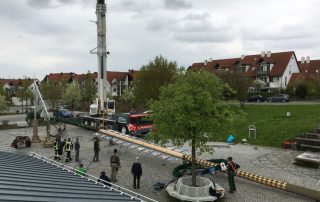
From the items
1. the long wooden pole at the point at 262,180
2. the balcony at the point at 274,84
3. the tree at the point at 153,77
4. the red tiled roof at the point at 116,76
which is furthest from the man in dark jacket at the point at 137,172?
the red tiled roof at the point at 116,76

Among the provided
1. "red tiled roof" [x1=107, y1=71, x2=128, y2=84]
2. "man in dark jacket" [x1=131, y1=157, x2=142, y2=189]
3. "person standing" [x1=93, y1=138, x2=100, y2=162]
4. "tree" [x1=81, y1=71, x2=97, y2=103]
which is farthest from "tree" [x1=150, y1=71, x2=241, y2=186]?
"red tiled roof" [x1=107, y1=71, x2=128, y2=84]

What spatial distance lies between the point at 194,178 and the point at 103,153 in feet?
37.9

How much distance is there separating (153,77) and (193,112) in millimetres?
33216

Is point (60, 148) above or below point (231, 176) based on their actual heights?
above

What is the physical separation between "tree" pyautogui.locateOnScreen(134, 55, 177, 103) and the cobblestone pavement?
19535mm

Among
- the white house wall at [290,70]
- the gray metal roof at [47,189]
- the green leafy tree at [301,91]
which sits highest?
the white house wall at [290,70]

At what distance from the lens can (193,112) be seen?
15.4 meters

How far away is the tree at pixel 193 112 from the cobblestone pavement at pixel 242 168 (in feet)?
9.24

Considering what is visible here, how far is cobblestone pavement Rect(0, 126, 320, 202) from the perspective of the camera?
15992 mm

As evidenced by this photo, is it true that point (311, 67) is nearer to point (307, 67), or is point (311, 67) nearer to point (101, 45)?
point (307, 67)

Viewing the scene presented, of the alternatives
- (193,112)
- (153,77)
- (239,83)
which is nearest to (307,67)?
(239,83)

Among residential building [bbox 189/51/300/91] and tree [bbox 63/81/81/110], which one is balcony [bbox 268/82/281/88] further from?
tree [bbox 63/81/81/110]

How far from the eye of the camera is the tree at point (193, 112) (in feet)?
50.6

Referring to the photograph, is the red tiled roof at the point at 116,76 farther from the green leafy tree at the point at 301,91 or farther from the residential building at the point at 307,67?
the green leafy tree at the point at 301,91
